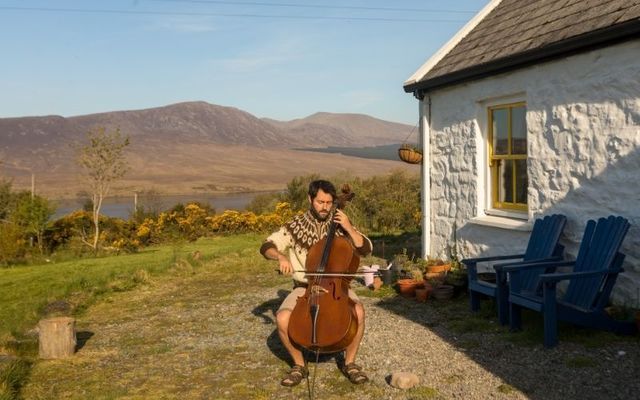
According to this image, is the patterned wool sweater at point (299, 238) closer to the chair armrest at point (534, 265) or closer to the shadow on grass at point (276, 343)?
the shadow on grass at point (276, 343)

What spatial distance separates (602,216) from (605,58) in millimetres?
1672

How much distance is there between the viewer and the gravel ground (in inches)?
184

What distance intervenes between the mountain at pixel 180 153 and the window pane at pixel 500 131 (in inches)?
1464

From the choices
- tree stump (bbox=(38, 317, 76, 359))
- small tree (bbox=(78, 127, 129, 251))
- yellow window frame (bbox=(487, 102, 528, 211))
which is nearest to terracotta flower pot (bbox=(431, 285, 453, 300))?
yellow window frame (bbox=(487, 102, 528, 211))

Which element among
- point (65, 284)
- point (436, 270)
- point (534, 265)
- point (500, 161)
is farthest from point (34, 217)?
point (534, 265)

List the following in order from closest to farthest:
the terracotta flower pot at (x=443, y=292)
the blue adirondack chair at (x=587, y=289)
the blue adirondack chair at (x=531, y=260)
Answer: the blue adirondack chair at (x=587, y=289), the blue adirondack chair at (x=531, y=260), the terracotta flower pot at (x=443, y=292)

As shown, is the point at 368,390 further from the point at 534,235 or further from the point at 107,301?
the point at 107,301

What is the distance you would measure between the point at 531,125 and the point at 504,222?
4.24ft

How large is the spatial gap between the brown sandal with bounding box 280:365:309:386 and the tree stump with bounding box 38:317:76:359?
7.98 feet

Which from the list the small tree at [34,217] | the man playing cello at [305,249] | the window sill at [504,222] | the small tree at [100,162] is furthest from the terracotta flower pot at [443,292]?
the small tree at [34,217]

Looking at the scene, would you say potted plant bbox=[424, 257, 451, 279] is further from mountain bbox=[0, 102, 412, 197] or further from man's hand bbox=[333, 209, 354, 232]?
mountain bbox=[0, 102, 412, 197]

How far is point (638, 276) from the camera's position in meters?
6.09

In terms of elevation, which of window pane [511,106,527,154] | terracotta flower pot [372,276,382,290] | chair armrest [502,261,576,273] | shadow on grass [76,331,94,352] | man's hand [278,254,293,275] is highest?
window pane [511,106,527,154]

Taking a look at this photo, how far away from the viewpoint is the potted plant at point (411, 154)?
9766 mm
